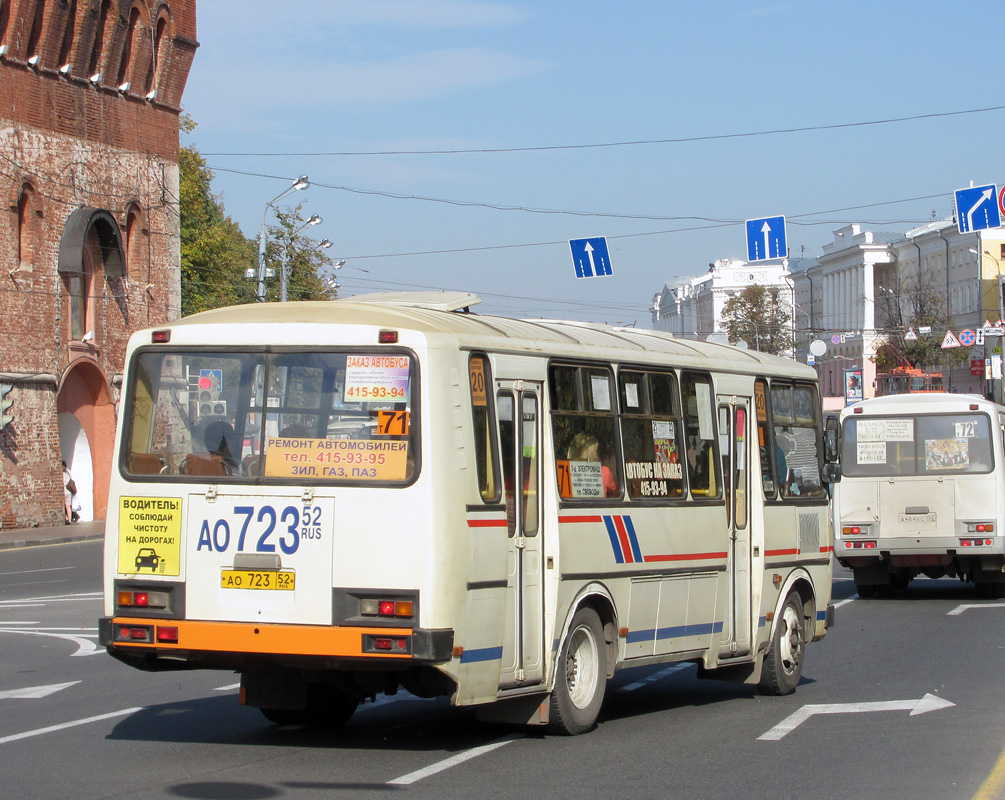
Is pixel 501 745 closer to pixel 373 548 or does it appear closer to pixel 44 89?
pixel 373 548

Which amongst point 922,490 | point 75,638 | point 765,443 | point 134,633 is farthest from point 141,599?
point 922,490

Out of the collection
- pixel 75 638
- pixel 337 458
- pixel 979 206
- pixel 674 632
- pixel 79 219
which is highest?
pixel 79 219

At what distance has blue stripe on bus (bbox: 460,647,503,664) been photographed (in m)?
8.56

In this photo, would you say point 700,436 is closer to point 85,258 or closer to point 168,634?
point 168,634

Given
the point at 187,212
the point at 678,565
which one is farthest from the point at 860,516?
the point at 187,212

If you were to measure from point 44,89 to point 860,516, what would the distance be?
80.1 feet

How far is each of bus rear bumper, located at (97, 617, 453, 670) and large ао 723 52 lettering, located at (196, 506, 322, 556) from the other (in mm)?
431

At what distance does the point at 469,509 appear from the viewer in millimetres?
8680

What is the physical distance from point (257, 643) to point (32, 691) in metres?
4.11

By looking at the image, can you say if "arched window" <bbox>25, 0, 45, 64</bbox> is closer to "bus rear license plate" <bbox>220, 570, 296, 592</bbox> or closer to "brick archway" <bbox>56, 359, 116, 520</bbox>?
"brick archway" <bbox>56, 359, 116, 520</bbox>

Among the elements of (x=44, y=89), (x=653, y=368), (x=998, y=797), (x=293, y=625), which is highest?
(x=44, y=89)

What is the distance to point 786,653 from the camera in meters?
12.6

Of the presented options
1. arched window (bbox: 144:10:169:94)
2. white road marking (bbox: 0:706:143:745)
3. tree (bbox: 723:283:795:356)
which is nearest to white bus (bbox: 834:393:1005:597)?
white road marking (bbox: 0:706:143:745)

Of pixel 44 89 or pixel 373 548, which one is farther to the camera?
pixel 44 89
